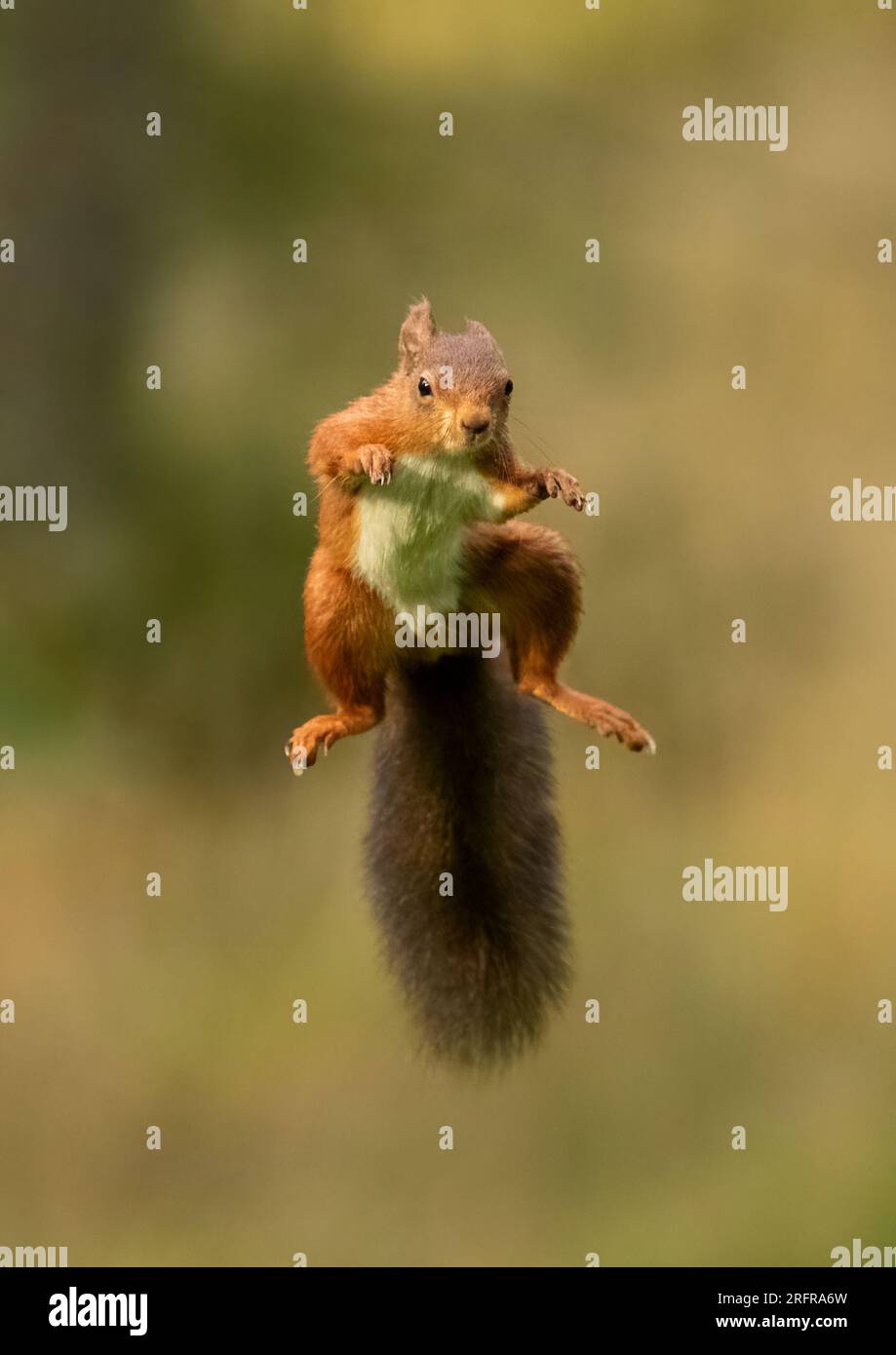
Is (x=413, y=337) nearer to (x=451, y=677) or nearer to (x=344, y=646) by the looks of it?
(x=344, y=646)

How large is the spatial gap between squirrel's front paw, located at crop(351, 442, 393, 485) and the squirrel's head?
60 mm

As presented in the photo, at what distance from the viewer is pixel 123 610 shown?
6527 mm

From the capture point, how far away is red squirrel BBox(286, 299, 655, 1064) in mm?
2443

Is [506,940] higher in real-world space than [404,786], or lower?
lower

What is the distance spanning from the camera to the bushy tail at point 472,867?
3.09 m

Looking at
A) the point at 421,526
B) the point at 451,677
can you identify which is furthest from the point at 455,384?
the point at 451,677

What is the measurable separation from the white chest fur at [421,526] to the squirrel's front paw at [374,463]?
0.06 m

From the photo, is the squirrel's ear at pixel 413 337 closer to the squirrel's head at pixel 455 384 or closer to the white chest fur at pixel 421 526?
the squirrel's head at pixel 455 384

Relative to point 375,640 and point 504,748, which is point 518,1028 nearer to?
point 504,748

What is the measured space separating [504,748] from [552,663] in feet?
1.10

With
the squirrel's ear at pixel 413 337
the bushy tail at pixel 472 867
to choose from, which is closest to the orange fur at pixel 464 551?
the squirrel's ear at pixel 413 337

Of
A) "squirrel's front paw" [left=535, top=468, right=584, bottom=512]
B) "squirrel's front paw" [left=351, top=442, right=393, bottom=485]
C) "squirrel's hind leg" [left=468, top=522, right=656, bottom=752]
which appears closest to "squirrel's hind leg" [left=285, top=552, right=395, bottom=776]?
"squirrel's hind leg" [left=468, top=522, right=656, bottom=752]

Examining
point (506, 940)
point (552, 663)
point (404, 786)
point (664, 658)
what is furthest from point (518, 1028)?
point (664, 658)

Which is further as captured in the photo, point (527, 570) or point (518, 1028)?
point (518, 1028)
